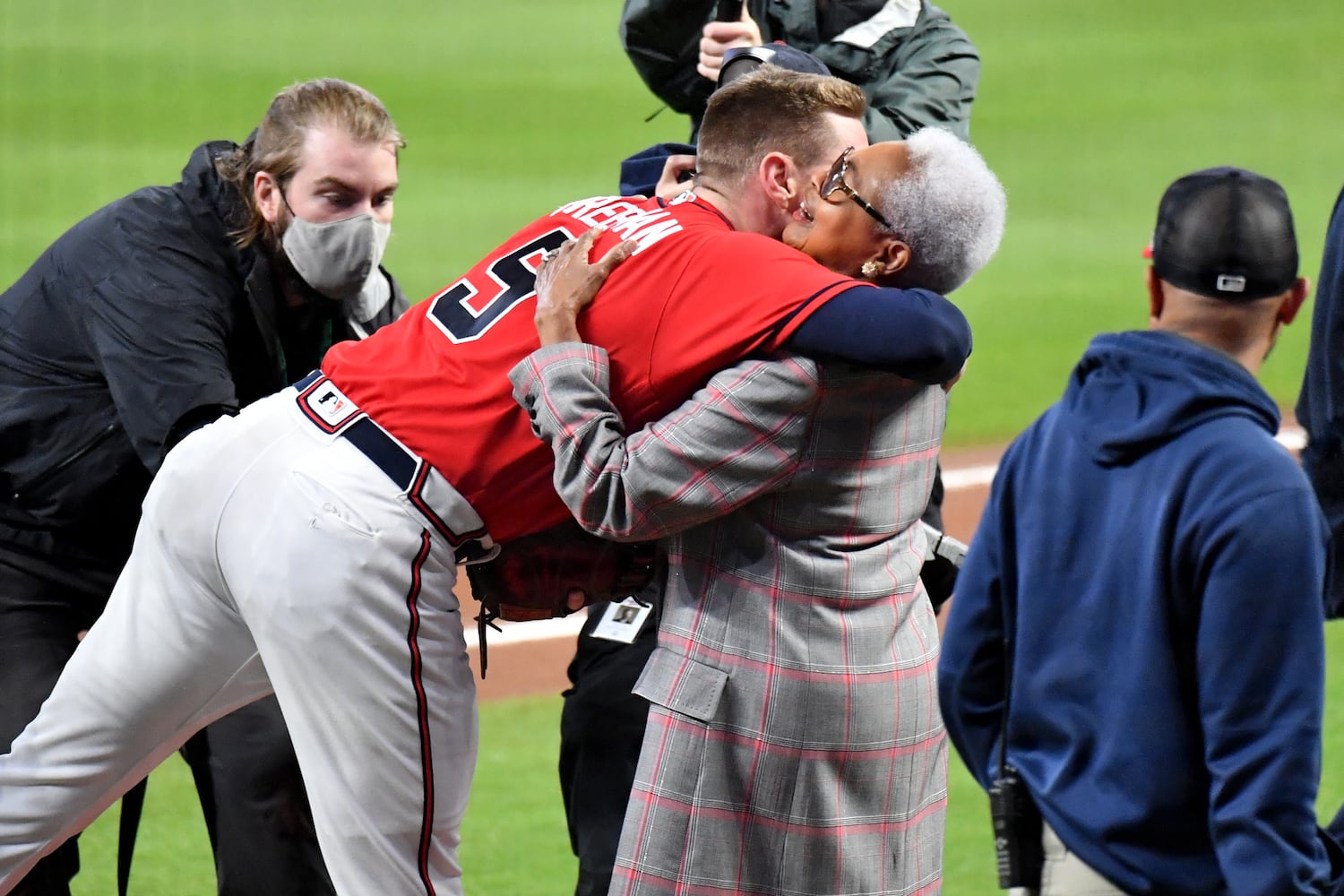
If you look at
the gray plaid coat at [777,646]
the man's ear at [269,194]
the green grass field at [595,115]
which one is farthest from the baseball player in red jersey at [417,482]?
the green grass field at [595,115]

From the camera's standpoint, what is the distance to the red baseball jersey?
2.62 metres

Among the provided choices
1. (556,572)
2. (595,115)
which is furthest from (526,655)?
(595,115)

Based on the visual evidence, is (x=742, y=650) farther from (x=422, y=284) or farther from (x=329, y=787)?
(x=422, y=284)

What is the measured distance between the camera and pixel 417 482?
271 cm

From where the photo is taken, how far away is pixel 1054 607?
2.21 meters

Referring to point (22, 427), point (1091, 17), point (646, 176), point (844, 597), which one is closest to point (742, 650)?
point (844, 597)

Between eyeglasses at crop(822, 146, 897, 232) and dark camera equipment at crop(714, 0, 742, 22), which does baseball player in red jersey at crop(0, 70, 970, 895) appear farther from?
dark camera equipment at crop(714, 0, 742, 22)

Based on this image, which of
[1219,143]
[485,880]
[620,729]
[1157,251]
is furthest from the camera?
[1219,143]

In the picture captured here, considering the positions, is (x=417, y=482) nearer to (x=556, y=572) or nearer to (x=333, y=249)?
(x=556, y=572)

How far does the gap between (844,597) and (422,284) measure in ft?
28.2

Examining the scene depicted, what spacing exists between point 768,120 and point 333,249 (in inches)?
40.3

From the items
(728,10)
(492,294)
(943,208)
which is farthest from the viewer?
(728,10)

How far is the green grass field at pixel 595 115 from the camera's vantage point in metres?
11.4

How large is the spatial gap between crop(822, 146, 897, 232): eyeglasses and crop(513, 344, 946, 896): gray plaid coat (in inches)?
10.1
